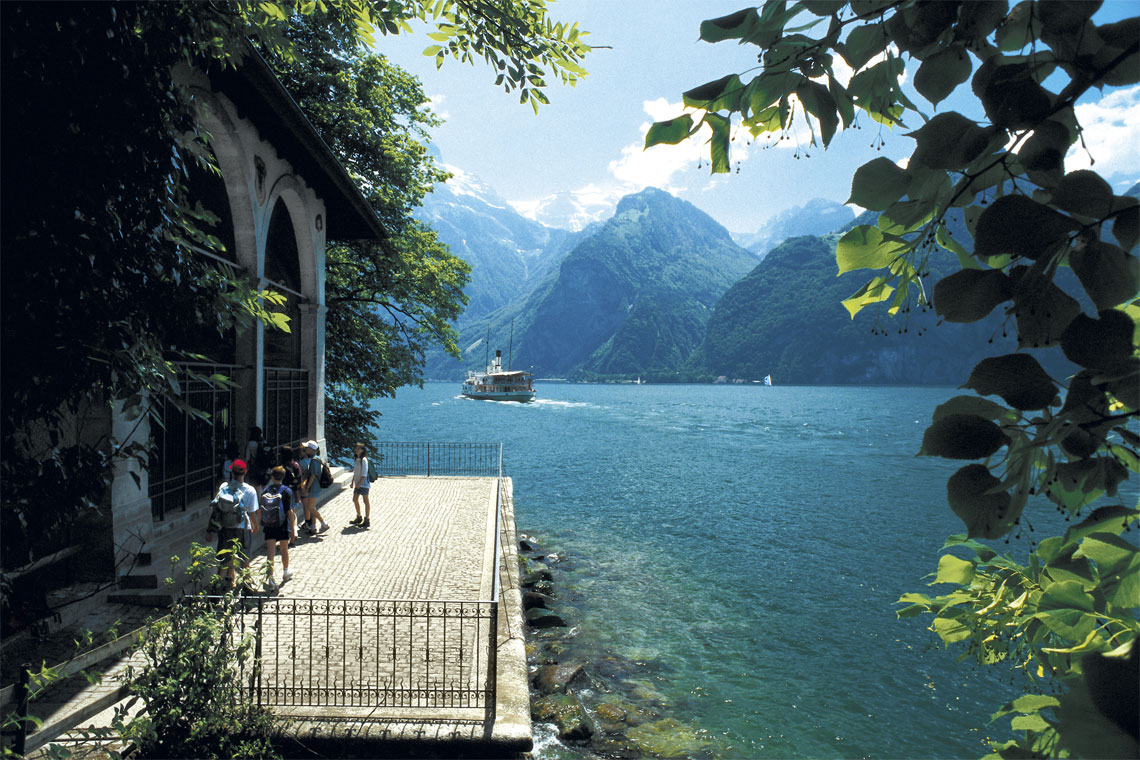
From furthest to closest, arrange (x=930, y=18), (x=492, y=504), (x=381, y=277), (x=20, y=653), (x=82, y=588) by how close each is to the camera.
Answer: (x=381, y=277) < (x=492, y=504) < (x=82, y=588) < (x=20, y=653) < (x=930, y=18)

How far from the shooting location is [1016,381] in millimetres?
850

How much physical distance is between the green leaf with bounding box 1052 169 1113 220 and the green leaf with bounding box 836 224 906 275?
13.8 inches

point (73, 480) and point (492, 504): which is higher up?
point (73, 480)

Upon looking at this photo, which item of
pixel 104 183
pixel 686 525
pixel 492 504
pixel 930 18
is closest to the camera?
pixel 930 18

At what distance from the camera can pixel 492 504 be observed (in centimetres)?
1705

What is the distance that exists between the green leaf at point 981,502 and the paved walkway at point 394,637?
4.85m

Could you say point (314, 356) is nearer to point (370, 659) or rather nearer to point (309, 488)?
point (309, 488)

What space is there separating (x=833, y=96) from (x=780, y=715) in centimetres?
1268

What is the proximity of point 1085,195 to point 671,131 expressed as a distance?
0.68 m

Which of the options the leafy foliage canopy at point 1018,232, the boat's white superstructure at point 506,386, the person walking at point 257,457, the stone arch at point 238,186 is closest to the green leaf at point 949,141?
the leafy foliage canopy at point 1018,232

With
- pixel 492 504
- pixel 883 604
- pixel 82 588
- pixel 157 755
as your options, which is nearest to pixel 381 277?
pixel 492 504

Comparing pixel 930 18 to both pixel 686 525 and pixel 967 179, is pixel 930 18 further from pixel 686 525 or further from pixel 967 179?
pixel 686 525

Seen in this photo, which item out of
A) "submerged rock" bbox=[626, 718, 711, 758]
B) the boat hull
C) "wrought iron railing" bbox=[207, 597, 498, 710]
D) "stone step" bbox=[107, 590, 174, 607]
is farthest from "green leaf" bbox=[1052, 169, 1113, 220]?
the boat hull

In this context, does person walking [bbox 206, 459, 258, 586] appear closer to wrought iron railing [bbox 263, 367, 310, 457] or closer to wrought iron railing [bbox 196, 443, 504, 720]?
wrought iron railing [bbox 196, 443, 504, 720]
